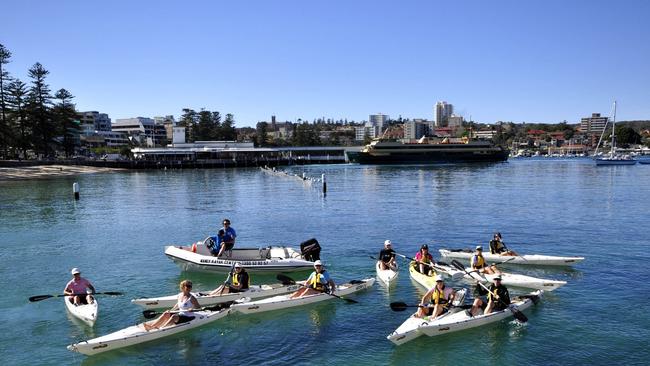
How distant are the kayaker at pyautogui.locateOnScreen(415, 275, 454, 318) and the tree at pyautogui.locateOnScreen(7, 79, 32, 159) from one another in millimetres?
109768

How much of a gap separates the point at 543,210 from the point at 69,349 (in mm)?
40244

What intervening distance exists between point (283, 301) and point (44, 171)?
9736 centimetres

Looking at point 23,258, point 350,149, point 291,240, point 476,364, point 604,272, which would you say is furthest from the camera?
point 350,149

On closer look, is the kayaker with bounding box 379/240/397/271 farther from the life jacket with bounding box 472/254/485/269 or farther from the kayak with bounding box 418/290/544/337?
the kayak with bounding box 418/290/544/337

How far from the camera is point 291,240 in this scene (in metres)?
31.5

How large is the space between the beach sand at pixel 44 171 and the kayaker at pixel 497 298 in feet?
305

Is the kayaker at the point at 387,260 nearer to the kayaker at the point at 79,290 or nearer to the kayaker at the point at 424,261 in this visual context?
the kayaker at the point at 424,261

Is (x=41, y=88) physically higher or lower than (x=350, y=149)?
higher

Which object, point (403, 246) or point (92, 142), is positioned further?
point (92, 142)

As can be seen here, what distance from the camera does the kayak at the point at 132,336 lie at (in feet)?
46.0

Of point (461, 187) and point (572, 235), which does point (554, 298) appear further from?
point (461, 187)

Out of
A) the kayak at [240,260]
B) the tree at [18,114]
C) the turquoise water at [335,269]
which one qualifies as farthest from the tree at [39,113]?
the kayak at [240,260]

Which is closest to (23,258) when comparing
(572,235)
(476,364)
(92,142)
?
(476,364)

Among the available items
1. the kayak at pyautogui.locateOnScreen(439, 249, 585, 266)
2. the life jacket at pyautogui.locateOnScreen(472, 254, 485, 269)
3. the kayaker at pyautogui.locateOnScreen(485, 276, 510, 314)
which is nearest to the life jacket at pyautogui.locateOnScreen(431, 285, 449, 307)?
the kayaker at pyautogui.locateOnScreen(485, 276, 510, 314)
